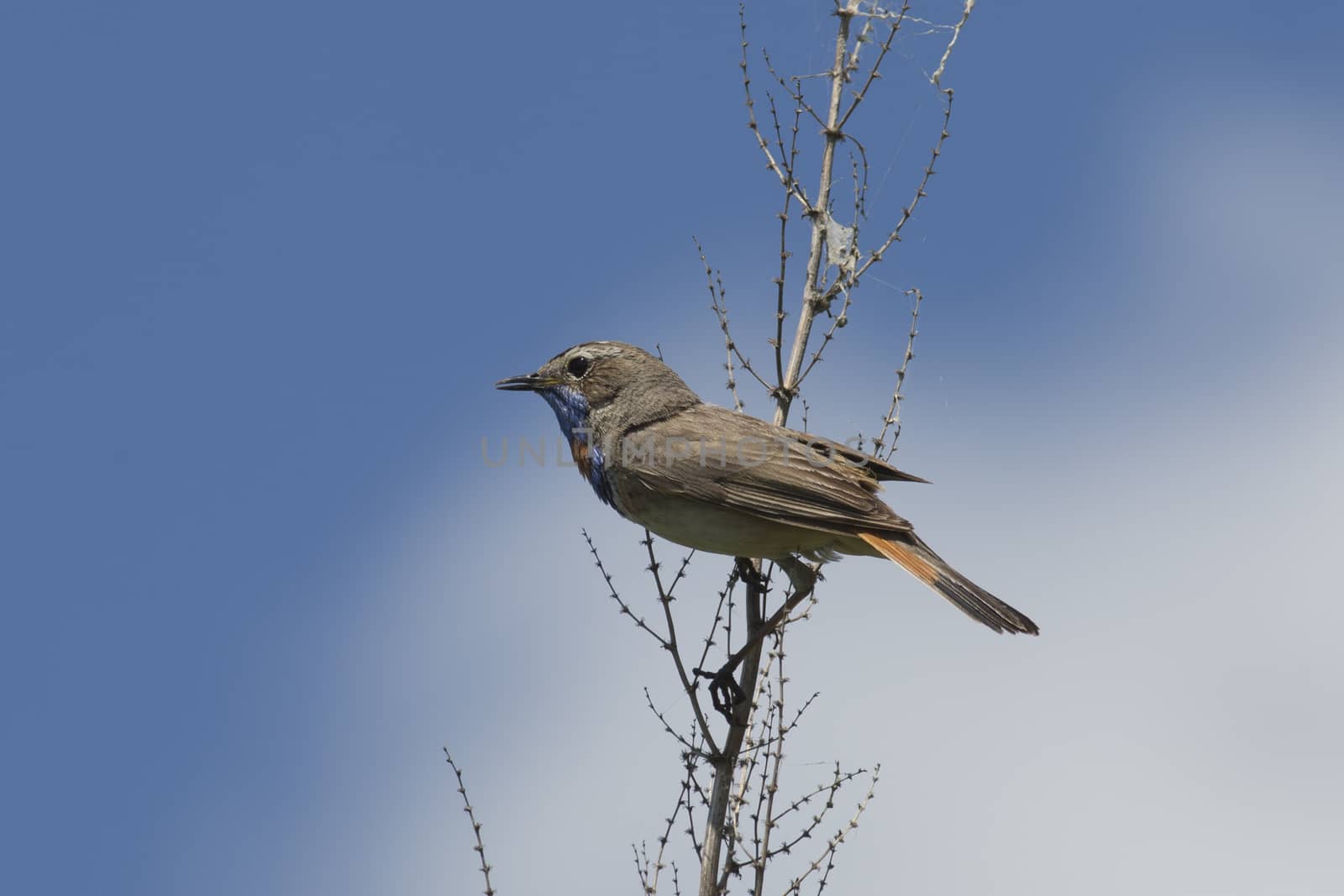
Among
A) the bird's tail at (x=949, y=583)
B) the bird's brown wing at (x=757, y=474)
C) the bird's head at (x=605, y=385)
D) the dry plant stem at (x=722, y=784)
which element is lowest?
the dry plant stem at (x=722, y=784)

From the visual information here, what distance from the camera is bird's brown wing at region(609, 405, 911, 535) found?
663 centimetres

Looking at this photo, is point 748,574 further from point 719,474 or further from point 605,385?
point 605,385

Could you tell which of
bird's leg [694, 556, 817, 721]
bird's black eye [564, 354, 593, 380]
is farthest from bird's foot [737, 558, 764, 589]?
bird's black eye [564, 354, 593, 380]

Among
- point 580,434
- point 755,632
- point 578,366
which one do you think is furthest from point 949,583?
point 578,366

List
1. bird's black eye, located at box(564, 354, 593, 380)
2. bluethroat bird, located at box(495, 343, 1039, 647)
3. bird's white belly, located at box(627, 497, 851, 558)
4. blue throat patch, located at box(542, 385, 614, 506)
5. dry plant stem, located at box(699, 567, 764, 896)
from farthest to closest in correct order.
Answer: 1. bird's black eye, located at box(564, 354, 593, 380)
2. blue throat patch, located at box(542, 385, 614, 506)
3. bird's white belly, located at box(627, 497, 851, 558)
4. bluethroat bird, located at box(495, 343, 1039, 647)
5. dry plant stem, located at box(699, 567, 764, 896)

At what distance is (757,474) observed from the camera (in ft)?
22.2

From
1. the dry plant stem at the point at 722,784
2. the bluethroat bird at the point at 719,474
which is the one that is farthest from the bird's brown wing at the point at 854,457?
the dry plant stem at the point at 722,784

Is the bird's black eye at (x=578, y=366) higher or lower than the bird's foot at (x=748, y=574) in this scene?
higher

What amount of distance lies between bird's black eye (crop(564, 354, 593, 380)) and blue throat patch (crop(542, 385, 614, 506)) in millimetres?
93

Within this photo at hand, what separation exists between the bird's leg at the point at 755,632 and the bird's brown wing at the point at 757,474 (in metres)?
0.42

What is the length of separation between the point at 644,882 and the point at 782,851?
A: 26.4 inches

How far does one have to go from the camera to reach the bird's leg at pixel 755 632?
6562mm

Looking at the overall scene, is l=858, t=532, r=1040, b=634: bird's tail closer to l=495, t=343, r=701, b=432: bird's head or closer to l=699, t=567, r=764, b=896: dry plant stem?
l=699, t=567, r=764, b=896: dry plant stem

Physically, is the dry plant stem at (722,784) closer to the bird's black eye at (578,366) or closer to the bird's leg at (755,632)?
the bird's leg at (755,632)
